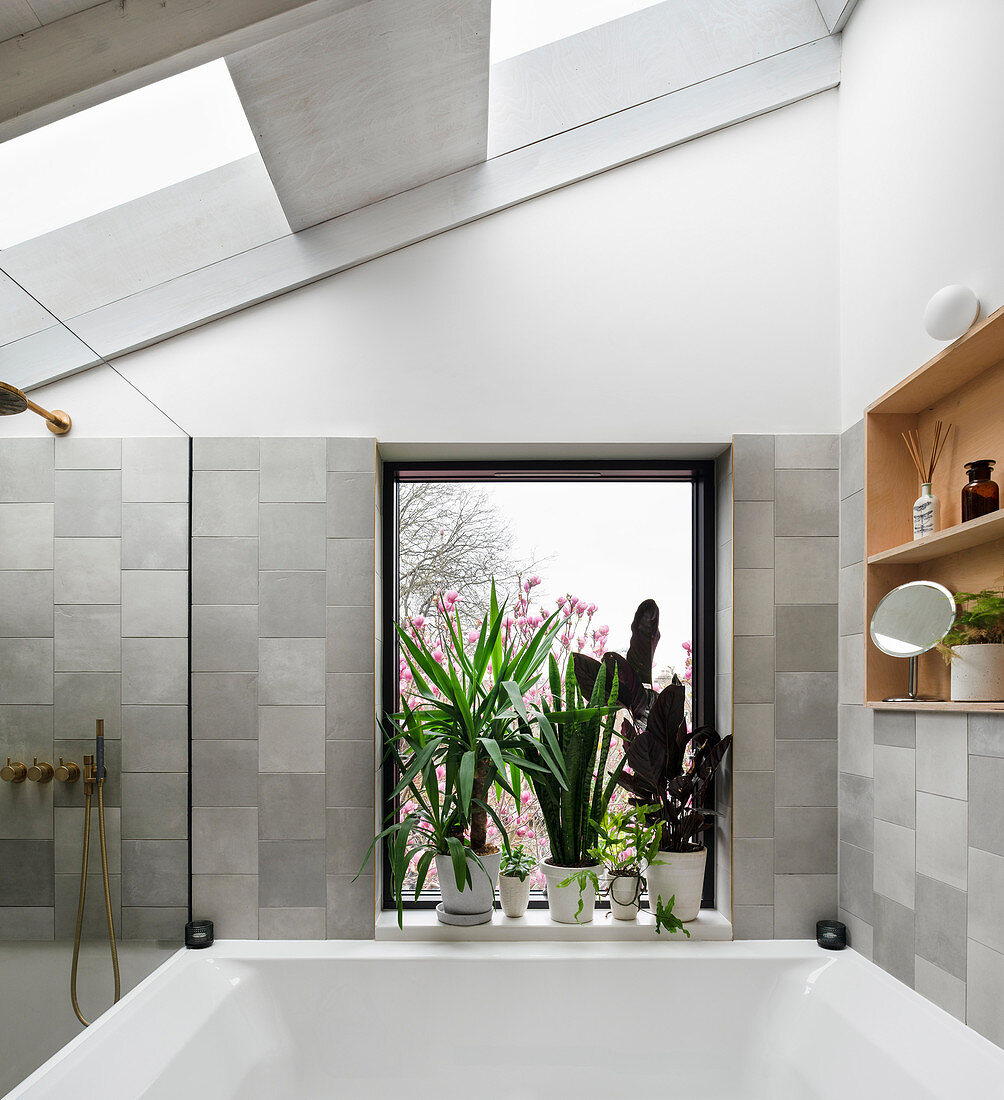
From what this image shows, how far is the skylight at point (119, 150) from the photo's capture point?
240 cm

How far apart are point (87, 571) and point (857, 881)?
2.18 m

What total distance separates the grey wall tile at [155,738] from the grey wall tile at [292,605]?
347mm

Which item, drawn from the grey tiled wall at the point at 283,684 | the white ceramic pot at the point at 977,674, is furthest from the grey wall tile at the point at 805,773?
the grey tiled wall at the point at 283,684

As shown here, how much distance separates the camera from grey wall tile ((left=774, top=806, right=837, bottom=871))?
9.29 ft

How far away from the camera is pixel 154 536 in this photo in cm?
263

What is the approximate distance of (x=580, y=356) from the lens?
2.97m

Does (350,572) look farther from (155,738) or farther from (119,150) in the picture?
(119,150)

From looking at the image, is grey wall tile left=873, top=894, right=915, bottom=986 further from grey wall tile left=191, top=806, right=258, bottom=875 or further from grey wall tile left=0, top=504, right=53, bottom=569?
grey wall tile left=0, top=504, right=53, bottom=569

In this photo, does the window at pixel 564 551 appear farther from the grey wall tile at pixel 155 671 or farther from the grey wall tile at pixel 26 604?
the grey wall tile at pixel 26 604

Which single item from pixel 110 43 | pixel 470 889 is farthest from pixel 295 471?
pixel 470 889

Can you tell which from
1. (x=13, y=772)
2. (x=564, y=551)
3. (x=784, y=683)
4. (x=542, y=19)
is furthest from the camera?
(x=564, y=551)

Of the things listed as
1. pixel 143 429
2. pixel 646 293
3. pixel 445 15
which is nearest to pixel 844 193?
pixel 646 293

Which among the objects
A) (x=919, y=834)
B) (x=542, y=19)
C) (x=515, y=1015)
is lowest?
(x=515, y=1015)

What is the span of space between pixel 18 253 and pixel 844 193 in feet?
7.78
